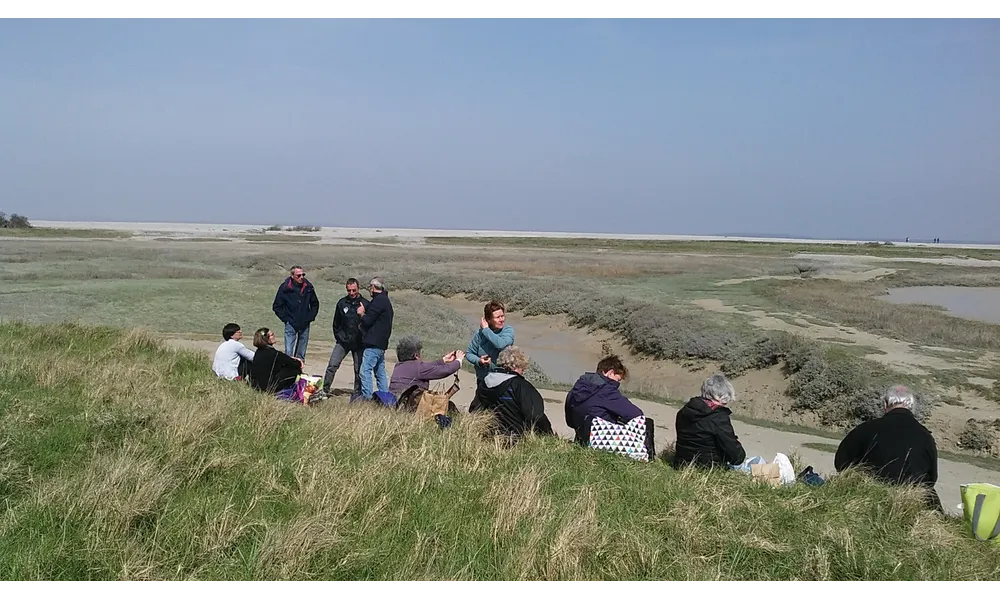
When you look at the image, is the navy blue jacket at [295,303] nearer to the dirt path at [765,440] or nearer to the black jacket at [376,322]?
the dirt path at [765,440]

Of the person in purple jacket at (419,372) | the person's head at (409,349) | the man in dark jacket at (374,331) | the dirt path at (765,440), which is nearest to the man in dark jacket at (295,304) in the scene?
the dirt path at (765,440)

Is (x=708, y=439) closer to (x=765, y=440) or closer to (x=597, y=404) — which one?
(x=597, y=404)

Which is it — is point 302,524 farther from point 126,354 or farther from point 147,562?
point 126,354

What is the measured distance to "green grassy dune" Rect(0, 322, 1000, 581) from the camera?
3.36 meters

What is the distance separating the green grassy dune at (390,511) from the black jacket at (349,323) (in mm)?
3468

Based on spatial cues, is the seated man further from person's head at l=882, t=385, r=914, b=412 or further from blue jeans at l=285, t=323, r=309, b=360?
person's head at l=882, t=385, r=914, b=412

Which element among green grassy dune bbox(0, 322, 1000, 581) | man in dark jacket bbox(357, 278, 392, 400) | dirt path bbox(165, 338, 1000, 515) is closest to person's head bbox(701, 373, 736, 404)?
green grassy dune bbox(0, 322, 1000, 581)

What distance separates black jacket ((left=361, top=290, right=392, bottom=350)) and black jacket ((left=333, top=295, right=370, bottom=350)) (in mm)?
311

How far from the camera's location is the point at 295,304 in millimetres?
10539

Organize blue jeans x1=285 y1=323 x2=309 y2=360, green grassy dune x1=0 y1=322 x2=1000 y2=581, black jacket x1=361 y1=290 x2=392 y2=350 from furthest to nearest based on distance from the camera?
blue jeans x1=285 y1=323 x2=309 y2=360
black jacket x1=361 y1=290 x2=392 y2=350
green grassy dune x1=0 y1=322 x2=1000 y2=581

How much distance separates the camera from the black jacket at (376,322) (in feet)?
28.9

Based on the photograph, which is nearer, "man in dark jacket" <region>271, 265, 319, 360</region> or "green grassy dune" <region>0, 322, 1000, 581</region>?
"green grassy dune" <region>0, 322, 1000, 581</region>

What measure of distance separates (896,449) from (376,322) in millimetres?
5979
